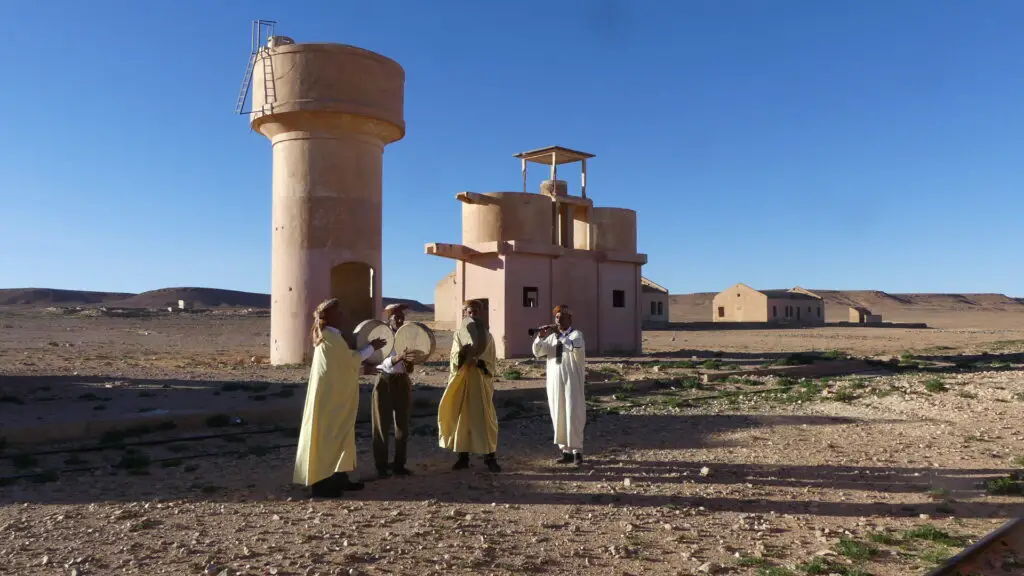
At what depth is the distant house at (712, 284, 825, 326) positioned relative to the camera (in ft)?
209

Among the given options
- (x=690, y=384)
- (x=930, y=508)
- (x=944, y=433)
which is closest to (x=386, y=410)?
(x=930, y=508)

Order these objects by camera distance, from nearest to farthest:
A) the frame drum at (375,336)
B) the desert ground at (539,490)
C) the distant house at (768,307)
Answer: the desert ground at (539,490) → the frame drum at (375,336) → the distant house at (768,307)

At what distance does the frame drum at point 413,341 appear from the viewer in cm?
873

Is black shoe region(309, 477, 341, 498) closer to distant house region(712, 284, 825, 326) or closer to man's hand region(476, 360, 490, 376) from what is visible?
man's hand region(476, 360, 490, 376)

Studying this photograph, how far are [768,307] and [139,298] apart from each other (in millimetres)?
91549

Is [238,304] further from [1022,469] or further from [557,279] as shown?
[1022,469]

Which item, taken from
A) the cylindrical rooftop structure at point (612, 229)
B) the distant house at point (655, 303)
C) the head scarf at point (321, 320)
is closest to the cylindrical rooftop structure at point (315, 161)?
A: the cylindrical rooftop structure at point (612, 229)

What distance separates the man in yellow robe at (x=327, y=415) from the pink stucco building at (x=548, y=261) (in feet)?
57.2

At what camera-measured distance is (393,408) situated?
28.9 ft

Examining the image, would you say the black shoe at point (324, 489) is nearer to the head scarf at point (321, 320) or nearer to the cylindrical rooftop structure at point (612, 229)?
the head scarf at point (321, 320)

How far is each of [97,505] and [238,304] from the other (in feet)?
394

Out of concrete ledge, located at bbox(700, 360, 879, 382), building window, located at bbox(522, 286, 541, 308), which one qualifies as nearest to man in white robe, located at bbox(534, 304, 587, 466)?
concrete ledge, located at bbox(700, 360, 879, 382)

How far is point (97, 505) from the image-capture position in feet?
23.5

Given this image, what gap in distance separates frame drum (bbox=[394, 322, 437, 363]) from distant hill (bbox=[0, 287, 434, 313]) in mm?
94757
